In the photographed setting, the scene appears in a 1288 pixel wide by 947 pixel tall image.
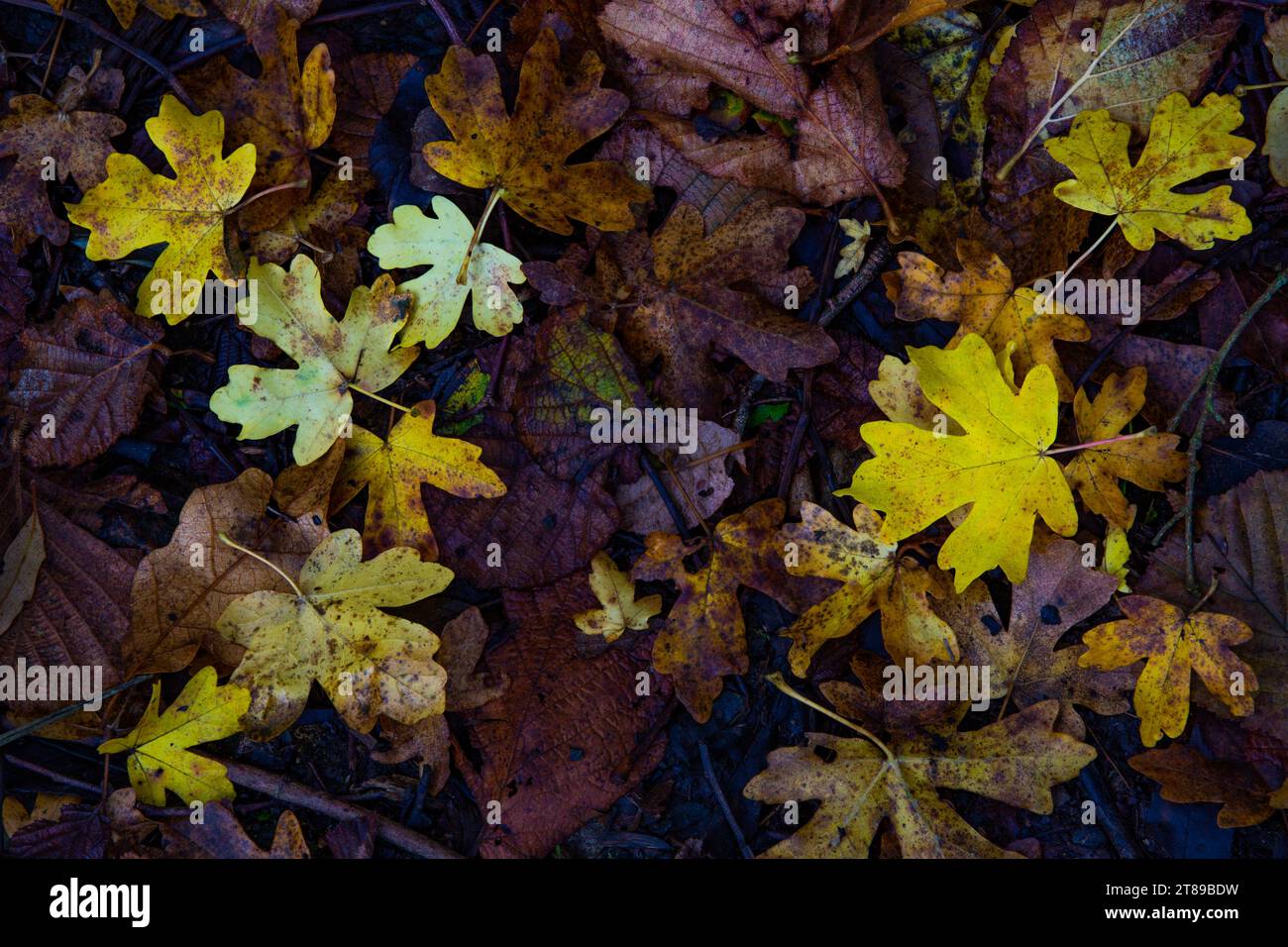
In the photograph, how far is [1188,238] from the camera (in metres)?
2.60

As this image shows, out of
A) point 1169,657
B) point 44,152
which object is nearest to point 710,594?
point 1169,657

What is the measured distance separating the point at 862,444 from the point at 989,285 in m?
0.60

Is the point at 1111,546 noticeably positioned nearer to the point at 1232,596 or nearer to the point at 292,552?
the point at 1232,596

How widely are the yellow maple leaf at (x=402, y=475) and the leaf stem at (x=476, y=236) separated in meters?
0.40

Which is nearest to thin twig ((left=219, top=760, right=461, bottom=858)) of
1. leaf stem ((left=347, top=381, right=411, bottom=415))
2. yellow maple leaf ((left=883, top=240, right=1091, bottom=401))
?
leaf stem ((left=347, top=381, right=411, bottom=415))

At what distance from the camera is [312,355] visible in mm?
2730

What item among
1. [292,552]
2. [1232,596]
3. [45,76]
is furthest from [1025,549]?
[45,76]

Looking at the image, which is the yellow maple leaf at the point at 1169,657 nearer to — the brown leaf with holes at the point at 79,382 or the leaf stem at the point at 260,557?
the leaf stem at the point at 260,557

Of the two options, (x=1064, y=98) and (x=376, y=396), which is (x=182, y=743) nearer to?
(x=376, y=396)

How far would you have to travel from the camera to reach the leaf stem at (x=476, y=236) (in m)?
2.68

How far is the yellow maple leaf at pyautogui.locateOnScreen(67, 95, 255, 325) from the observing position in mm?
2711

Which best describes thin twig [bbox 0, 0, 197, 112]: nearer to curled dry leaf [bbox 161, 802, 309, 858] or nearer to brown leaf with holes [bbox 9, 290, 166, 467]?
brown leaf with holes [bbox 9, 290, 166, 467]

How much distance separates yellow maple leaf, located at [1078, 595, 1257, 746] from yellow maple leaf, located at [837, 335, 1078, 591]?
0.40 m

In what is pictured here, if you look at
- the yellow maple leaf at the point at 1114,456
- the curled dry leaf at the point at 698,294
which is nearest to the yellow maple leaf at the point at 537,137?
the curled dry leaf at the point at 698,294
